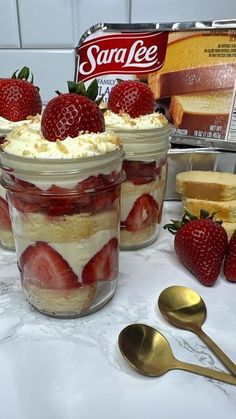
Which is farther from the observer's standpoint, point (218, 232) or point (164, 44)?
point (164, 44)

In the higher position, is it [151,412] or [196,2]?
[196,2]

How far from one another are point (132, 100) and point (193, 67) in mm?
242

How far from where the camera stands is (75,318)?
0.47 m

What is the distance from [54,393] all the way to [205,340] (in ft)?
0.55

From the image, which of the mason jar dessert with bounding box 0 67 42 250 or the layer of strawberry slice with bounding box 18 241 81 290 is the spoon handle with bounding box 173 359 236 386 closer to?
the layer of strawberry slice with bounding box 18 241 81 290

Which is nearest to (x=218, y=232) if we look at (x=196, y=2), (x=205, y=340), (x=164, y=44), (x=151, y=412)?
(x=205, y=340)

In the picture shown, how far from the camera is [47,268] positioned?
44 cm

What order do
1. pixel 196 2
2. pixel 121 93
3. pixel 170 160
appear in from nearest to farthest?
1. pixel 121 93
2. pixel 170 160
3. pixel 196 2

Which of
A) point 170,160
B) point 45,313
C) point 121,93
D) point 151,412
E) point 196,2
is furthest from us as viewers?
point 196,2

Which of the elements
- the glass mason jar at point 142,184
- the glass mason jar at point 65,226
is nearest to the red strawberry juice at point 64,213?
the glass mason jar at point 65,226

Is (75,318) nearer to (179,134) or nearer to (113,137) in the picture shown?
(113,137)

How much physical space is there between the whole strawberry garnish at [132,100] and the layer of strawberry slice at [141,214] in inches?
4.9

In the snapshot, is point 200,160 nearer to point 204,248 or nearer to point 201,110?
point 201,110

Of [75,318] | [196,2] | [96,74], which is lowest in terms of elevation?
[75,318]
